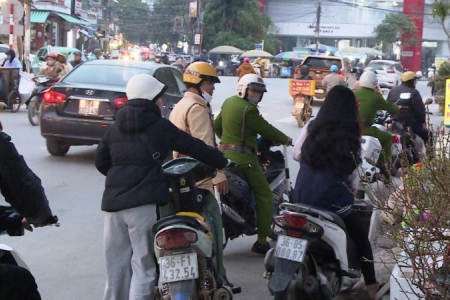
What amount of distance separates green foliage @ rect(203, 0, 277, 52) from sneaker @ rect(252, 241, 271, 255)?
56338 millimetres

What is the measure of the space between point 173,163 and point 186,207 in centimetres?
33

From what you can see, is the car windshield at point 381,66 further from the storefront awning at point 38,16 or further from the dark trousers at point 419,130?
the dark trousers at point 419,130

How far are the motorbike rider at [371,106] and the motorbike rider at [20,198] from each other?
5.48 metres

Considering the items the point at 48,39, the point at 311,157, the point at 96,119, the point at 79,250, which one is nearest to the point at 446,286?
the point at 311,157

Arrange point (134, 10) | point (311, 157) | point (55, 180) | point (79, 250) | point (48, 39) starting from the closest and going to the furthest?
point (311, 157) < point (79, 250) < point (55, 180) < point (48, 39) < point (134, 10)

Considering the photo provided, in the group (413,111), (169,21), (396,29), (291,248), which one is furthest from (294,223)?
(169,21)

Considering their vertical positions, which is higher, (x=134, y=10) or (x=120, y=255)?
(x=134, y=10)

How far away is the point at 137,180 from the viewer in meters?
4.72

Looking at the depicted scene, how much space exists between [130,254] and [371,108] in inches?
176

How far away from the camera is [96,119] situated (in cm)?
1139

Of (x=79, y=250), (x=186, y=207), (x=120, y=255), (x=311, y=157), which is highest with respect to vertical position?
(x=311, y=157)

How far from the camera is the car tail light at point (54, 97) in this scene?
1159 centimetres

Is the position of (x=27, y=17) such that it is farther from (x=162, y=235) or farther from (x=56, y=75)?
(x=162, y=235)

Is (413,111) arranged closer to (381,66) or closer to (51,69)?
(51,69)
